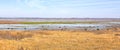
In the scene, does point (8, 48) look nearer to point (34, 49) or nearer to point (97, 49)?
point (34, 49)

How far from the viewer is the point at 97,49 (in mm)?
20172

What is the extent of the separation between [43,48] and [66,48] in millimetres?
1968

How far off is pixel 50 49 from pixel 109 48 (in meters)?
5.13

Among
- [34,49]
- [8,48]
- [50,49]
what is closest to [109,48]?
[50,49]

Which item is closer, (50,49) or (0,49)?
(0,49)

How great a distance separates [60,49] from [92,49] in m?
2.69

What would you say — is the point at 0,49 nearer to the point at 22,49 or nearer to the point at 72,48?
the point at 22,49

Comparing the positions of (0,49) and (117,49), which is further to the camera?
(117,49)

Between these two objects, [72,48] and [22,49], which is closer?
[22,49]

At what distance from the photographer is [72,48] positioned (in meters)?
20.5

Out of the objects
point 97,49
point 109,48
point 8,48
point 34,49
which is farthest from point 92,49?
point 8,48

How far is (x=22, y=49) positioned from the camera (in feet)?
61.8

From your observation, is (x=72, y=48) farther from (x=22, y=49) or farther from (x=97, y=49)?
(x=22, y=49)

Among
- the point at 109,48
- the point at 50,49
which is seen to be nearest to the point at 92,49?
the point at 109,48
